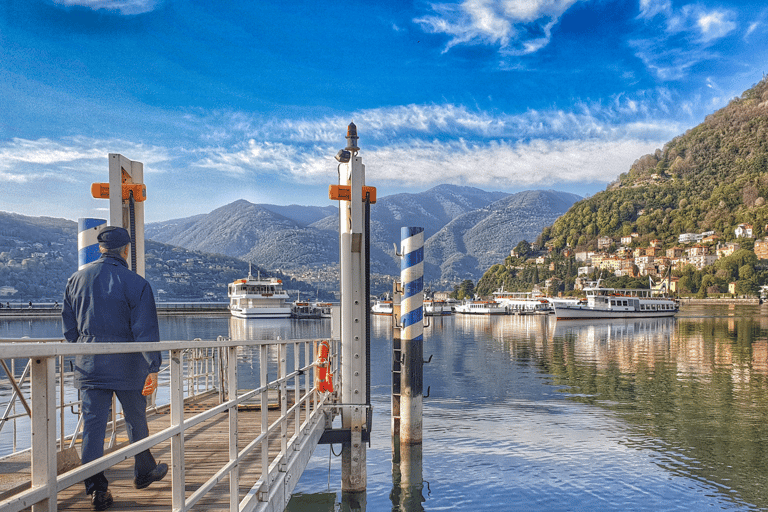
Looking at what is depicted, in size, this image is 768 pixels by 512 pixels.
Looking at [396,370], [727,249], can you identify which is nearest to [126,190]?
[396,370]

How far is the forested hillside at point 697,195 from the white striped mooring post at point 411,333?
540 ft

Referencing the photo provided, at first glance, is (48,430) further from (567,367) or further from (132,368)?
(567,367)

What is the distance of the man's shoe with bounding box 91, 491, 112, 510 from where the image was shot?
368cm

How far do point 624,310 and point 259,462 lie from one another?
317ft

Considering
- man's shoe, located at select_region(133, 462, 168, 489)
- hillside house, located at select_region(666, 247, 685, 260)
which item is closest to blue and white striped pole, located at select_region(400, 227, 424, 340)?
man's shoe, located at select_region(133, 462, 168, 489)

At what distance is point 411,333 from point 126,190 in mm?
6602

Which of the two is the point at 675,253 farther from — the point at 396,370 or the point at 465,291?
the point at 396,370

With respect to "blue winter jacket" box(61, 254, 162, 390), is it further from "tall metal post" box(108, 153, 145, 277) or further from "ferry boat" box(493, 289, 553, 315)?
"ferry boat" box(493, 289, 553, 315)

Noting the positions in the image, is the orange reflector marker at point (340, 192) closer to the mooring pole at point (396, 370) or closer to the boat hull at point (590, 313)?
the mooring pole at point (396, 370)

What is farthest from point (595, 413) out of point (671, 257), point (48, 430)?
A: point (671, 257)

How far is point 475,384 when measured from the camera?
82.0 ft

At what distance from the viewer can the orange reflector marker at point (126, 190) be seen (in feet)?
24.2

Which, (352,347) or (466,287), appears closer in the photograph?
(352,347)

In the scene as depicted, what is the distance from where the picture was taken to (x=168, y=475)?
4777 mm
